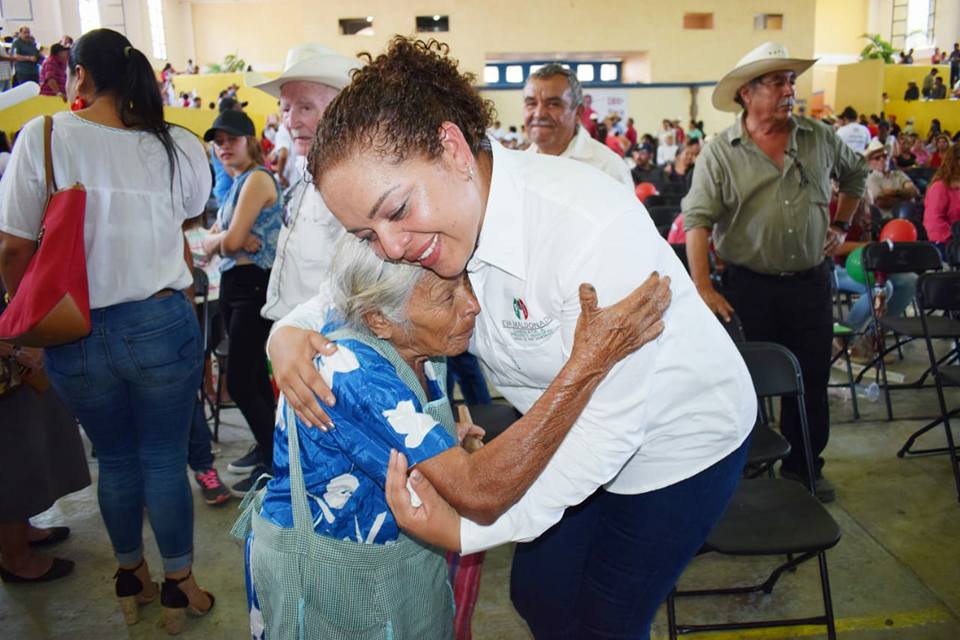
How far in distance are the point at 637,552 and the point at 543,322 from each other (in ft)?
1.93

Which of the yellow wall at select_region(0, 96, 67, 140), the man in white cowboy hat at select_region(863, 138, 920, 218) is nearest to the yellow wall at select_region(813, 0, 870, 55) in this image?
the man in white cowboy hat at select_region(863, 138, 920, 218)

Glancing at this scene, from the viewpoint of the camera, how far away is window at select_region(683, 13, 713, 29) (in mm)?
29094

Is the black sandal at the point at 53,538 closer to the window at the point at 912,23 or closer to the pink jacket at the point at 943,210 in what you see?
the pink jacket at the point at 943,210

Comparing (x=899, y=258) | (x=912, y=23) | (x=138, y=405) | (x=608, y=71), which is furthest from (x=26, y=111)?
(x=912, y=23)

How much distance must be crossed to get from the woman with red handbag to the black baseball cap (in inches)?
44.4

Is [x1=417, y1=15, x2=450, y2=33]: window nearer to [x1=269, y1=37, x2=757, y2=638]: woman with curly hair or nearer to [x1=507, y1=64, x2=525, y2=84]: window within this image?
[x1=507, y1=64, x2=525, y2=84]: window

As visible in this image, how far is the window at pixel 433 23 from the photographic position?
28969 millimetres

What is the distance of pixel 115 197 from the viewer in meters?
2.40

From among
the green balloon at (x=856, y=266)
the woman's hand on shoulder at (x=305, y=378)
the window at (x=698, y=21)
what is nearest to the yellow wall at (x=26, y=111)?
the green balloon at (x=856, y=266)

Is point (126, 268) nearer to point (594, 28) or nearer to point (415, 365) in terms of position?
point (415, 365)

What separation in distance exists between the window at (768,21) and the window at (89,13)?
24003 millimetres

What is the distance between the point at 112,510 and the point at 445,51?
2096 mm

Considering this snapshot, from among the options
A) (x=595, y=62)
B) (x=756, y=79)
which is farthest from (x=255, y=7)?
(x=756, y=79)

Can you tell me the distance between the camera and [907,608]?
2867 mm
